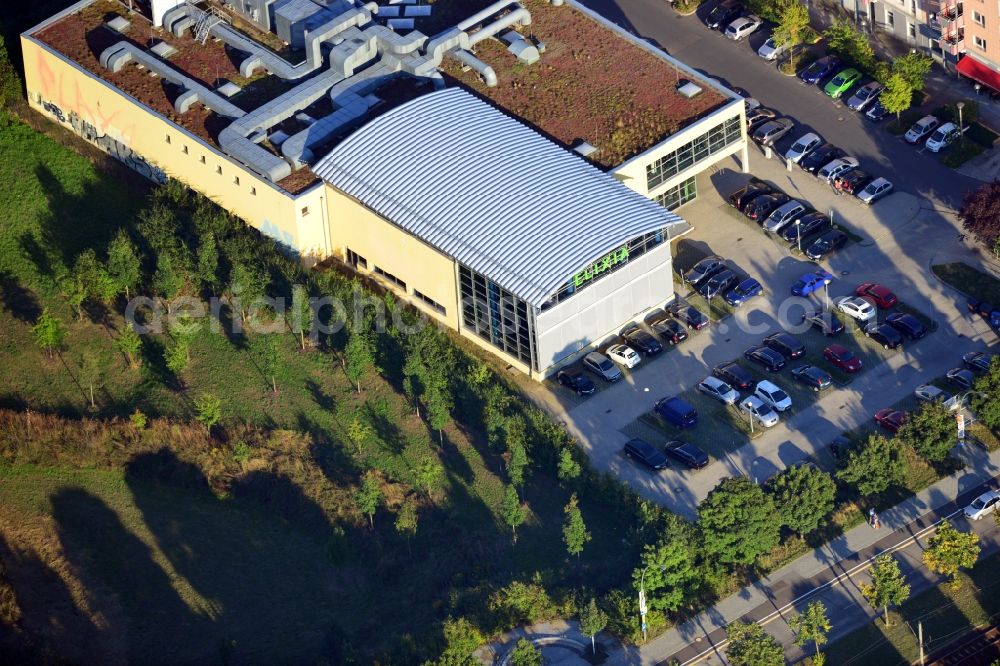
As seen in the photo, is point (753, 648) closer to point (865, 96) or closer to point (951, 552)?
point (951, 552)

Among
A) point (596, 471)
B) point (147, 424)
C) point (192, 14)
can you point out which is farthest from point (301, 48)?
point (596, 471)

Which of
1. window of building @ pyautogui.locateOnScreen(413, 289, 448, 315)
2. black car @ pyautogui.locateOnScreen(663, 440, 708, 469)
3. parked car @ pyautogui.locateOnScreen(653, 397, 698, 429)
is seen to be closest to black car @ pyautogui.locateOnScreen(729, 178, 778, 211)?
parked car @ pyautogui.locateOnScreen(653, 397, 698, 429)

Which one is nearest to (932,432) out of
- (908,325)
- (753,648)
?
Answer: (908,325)

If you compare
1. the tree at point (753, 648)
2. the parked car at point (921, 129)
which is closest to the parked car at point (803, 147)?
the parked car at point (921, 129)

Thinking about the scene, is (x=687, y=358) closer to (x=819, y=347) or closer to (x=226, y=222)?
(x=819, y=347)

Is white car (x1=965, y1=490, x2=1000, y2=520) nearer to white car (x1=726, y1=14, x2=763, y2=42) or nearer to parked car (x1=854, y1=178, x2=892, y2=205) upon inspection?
parked car (x1=854, y1=178, x2=892, y2=205)
